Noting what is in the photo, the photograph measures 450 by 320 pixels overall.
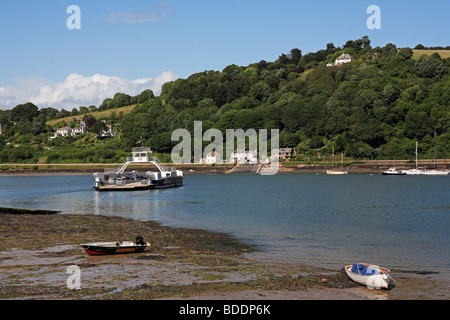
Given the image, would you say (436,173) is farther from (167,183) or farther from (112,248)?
(112,248)

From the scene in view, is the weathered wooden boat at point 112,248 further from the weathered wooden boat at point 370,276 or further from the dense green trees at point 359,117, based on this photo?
the dense green trees at point 359,117

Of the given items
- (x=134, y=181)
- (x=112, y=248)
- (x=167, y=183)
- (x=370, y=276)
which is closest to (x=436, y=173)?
(x=167, y=183)

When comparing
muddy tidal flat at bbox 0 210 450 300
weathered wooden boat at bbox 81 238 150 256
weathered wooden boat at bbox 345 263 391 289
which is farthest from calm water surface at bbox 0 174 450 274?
weathered wooden boat at bbox 81 238 150 256

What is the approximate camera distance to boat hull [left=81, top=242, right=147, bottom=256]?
24656 mm

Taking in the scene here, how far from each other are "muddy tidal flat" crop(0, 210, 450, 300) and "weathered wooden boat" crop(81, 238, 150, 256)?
1.21ft

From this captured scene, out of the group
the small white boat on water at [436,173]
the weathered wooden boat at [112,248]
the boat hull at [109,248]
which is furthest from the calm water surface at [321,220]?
the small white boat on water at [436,173]

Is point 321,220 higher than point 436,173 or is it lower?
lower

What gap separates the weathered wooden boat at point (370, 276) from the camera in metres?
19.0

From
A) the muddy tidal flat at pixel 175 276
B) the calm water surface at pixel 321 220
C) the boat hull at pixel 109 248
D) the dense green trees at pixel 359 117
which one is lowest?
the calm water surface at pixel 321 220

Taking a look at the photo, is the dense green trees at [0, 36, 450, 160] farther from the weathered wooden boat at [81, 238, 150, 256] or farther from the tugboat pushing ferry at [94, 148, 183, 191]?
the weathered wooden boat at [81, 238, 150, 256]

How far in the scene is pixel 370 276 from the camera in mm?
19297

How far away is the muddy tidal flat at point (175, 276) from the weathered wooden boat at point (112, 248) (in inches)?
14.5

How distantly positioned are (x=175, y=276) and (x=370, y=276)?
8272mm
